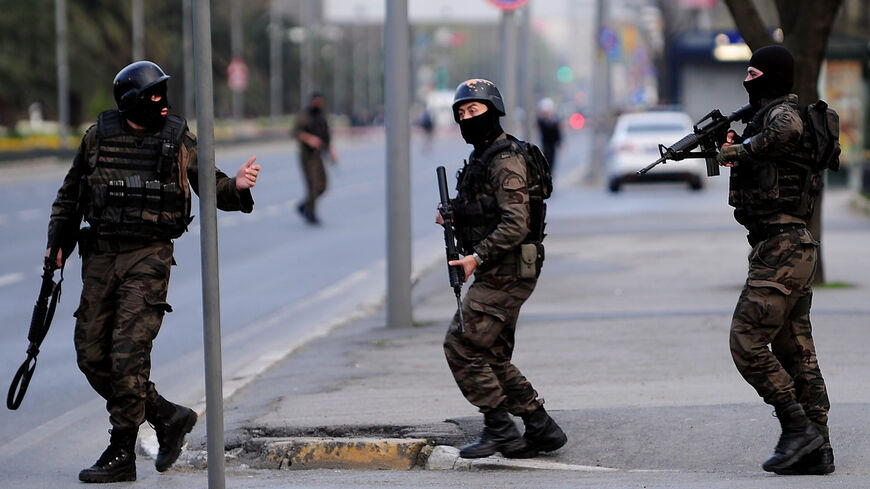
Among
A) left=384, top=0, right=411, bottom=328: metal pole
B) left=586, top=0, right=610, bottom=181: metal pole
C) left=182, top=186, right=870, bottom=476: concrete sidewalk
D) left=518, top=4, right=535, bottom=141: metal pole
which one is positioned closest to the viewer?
left=182, top=186, right=870, bottom=476: concrete sidewalk

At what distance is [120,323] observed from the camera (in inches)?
257

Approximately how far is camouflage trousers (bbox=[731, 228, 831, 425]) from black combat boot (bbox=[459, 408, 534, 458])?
3.42ft

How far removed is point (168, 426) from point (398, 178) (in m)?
4.70

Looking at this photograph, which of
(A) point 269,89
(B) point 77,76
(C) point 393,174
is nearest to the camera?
(C) point 393,174

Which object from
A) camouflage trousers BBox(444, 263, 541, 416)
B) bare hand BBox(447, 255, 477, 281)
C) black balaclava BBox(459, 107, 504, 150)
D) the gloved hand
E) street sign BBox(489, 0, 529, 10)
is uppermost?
street sign BBox(489, 0, 529, 10)

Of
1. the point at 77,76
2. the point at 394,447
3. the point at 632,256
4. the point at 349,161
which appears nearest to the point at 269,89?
the point at 77,76

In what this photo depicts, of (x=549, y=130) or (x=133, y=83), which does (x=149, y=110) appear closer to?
(x=133, y=83)

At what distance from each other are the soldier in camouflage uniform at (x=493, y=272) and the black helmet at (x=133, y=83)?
1.31 m

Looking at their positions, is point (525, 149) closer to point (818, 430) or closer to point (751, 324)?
point (751, 324)

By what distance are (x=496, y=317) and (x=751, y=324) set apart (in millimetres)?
1086

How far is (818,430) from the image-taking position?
6.52m

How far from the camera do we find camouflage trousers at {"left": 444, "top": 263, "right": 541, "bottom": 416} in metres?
6.79

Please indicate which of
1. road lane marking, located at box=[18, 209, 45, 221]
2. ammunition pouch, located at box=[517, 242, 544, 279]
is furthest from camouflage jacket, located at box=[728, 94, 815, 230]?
road lane marking, located at box=[18, 209, 45, 221]

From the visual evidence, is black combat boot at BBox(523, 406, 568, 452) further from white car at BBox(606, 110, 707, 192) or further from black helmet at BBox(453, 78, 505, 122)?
white car at BBox(606, 110, 707, 192)
